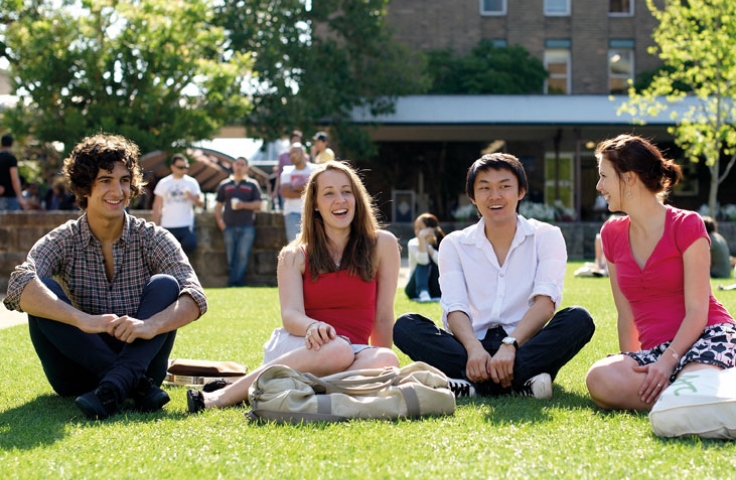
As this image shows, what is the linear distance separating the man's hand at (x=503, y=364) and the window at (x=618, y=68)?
116 ft

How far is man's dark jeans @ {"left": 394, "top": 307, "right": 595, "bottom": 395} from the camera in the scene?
5.17 m

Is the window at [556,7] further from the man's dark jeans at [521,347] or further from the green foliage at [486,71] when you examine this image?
the man's dark jeans at [521,347]

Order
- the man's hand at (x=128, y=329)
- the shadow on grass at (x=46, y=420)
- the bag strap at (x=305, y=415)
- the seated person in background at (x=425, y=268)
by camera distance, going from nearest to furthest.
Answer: the shadow on grass at (x=46, y=420) → the bag strap at (x=305, y=415) → the man's hand at (x=128, y=329) → the seated person in background at (x=425, y=268)

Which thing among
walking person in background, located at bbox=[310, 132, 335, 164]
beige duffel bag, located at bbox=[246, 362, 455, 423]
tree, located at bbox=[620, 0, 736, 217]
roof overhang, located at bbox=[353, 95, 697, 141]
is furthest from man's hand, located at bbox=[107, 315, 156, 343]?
roof overhang, located at bbox=[353, 95, 697, 141]

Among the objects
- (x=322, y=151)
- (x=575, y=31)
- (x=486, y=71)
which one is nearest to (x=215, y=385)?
(x=322, y=151)

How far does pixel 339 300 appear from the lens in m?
5.26

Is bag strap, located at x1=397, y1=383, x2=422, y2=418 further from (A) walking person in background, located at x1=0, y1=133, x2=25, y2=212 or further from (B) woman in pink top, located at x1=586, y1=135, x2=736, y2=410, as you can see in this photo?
(A) walking person in background, located at x1=0, y1=133, x2=25, y2=212

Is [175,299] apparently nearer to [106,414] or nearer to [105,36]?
[106,414]

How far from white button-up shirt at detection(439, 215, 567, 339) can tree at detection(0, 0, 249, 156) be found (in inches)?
693

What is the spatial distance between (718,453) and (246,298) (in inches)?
361

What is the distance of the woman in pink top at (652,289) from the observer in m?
4.59

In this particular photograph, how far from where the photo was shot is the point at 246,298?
40.8ft

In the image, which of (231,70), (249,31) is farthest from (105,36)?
(249,31)

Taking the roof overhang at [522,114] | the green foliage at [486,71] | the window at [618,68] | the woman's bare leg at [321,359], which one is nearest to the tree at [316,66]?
the roof overhang at [522,114]
